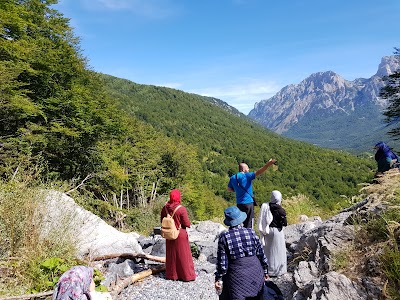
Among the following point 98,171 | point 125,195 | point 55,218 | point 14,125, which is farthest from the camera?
point 125,195

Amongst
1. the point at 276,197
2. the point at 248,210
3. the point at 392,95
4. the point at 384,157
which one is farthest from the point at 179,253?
the point at 392,95

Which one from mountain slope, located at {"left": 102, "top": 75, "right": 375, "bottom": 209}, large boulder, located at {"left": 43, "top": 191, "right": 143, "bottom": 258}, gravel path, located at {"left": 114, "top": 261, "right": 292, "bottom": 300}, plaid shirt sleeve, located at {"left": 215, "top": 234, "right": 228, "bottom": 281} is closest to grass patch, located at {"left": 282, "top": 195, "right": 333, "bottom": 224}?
gravel path, located at {"left": 114, "top": 261, "right": 292, "bottom": 300}

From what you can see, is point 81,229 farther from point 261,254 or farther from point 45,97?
point 45,97

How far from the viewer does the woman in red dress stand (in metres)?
5.75

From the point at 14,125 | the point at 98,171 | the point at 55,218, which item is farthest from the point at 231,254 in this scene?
the point at 98,171

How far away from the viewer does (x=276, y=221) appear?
223 inches

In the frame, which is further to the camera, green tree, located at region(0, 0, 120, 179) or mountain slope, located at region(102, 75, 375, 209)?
mountain slope, located at region(102, 75, 375, 209)

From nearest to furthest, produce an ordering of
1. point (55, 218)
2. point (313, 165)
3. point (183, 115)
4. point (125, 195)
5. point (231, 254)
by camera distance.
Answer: point (231, 254) → point (55, 218) → point (125, 195) → point (313, 165) → point (183, 115)

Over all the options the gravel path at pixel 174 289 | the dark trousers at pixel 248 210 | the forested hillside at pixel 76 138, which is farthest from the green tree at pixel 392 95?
the gravel path at pixel 174 289

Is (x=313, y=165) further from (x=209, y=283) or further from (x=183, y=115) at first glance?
(x=209, y=283)

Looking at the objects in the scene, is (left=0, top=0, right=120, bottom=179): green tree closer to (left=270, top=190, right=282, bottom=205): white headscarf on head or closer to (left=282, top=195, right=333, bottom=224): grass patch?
(left=270, top=190, right=282, bottom=205): white headscarf on head

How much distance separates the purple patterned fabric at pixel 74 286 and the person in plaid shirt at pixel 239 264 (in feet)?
4.57

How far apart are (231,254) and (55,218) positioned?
11.9 ft

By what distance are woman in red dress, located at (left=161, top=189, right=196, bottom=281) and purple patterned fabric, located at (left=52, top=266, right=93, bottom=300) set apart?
291 cm
